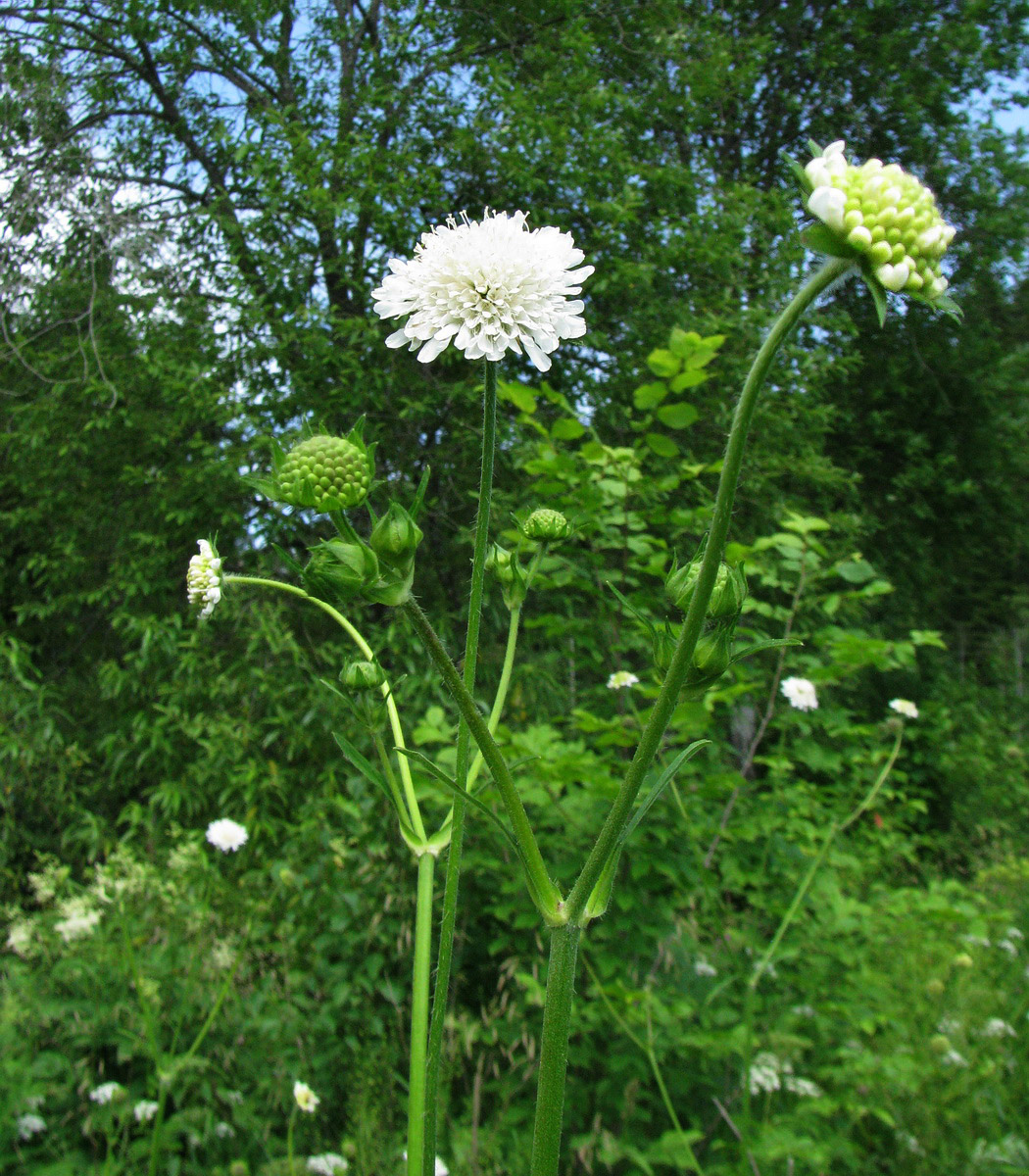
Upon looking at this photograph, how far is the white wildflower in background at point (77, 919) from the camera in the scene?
8.63 feet

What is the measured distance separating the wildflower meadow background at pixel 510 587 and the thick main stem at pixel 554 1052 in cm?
12

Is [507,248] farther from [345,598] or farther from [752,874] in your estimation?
[752,874]

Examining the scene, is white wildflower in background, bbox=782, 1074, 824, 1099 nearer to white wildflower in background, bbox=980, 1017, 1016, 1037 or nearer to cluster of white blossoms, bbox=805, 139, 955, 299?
white wildflower in background, bbox=980, 1017, 1016, 1037

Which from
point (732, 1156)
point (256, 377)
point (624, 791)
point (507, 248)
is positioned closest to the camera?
point (624, 791)

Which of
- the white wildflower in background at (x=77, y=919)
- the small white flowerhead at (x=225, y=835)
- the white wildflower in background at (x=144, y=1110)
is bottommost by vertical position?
the white wildflower in background at (x=144, y=1110)

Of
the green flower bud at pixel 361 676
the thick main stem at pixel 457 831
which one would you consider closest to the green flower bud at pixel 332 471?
the thick main stem at pixel 457 831

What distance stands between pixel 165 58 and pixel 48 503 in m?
2.72

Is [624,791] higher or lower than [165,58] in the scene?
lower

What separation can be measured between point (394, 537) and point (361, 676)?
11.9 inches

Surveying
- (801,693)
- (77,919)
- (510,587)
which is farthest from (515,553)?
(77,919)

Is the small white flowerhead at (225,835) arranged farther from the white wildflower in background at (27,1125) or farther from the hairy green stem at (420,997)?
the hairy green stem at (420,997)

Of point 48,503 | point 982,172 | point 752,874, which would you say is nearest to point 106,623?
point 48,503

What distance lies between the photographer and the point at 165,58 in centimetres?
503

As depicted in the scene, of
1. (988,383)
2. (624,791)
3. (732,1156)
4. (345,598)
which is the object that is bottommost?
(732,1156)
